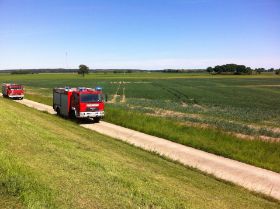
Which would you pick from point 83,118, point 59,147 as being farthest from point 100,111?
point 59,147

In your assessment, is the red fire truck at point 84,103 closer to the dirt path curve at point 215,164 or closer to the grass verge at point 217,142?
the grass verge at point 217,142

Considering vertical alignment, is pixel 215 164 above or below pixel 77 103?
below

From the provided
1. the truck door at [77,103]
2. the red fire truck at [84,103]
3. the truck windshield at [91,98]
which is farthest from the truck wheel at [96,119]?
the truck door at [77,103]

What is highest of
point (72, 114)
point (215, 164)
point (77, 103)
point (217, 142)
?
point (77, 103)

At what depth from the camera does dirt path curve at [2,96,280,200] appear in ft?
46.5

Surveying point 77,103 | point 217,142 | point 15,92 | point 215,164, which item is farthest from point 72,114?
point 15,92

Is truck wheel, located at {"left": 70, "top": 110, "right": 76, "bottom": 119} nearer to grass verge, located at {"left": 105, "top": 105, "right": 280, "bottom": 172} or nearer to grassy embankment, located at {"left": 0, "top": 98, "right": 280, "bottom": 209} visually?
grass verge, located at {"left": 105, "top": 105, "right": 280, "bottom": 172}

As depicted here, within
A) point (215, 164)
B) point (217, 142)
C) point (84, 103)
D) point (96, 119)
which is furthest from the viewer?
point (96, 119)

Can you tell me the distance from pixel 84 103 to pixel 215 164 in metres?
15.2

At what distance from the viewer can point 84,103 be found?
29.7m

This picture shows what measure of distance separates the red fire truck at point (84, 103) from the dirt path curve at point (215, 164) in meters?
5.68

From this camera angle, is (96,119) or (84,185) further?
(96,119)

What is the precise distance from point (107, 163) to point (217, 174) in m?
6.35

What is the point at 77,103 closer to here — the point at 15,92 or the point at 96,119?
the point at 96,119
